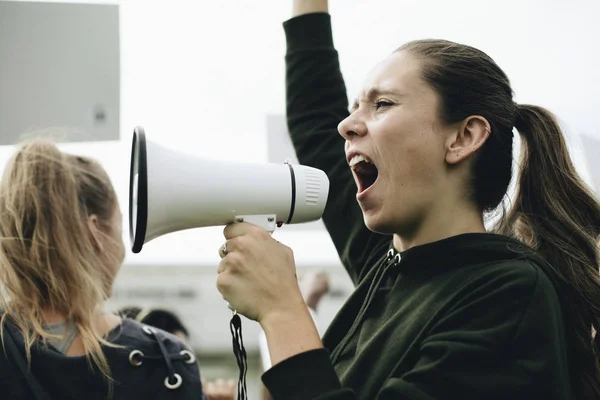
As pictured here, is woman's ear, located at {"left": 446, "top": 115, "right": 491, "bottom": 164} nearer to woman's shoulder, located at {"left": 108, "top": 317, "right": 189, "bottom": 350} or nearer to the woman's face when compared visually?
the woman's face

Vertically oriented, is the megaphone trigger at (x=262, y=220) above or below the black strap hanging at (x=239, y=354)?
above

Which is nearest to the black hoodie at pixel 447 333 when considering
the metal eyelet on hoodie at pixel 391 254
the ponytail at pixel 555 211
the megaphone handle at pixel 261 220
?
the metal eyelet on hoodie at pixel 391 254

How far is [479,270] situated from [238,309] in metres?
0.39

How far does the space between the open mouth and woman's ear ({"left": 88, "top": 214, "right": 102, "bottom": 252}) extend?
0.78 meters

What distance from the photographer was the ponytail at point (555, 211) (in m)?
1.30

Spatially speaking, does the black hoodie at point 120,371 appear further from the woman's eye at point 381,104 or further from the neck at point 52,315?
the woman's eye at point 381,104

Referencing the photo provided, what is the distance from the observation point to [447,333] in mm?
1050

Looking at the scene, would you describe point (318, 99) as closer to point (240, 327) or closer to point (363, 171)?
point (363, 171)

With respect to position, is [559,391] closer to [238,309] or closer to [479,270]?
[479,270]

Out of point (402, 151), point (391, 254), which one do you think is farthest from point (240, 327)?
point (402, 151)

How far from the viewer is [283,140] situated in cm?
254

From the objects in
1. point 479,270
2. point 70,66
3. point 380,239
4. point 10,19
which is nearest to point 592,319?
point 479,270

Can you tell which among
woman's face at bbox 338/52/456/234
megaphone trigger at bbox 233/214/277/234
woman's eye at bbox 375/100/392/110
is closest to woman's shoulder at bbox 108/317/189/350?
megaphone trigger at bbox 233/214/277/234

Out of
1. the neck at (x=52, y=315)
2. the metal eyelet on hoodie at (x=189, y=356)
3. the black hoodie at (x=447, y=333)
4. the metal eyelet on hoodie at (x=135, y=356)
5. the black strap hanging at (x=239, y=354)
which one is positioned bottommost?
the metal eyelet on hoodie at (x=189, y=356)
